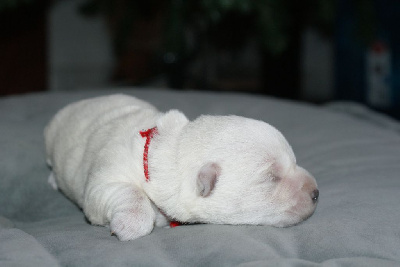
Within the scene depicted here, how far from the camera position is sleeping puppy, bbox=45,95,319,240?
136 cm

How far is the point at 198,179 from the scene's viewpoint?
1350 mm

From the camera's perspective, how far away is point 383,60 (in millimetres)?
3645

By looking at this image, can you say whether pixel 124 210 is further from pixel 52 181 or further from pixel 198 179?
pixel 52 181

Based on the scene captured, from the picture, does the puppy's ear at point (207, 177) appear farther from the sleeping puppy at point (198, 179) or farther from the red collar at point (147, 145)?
the red collar at point (147, 145)

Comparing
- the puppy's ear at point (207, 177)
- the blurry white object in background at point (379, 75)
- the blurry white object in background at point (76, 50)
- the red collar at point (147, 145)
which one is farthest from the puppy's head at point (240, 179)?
the blurry white object in background at point (76, 50)

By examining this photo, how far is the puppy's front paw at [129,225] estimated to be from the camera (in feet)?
4.29

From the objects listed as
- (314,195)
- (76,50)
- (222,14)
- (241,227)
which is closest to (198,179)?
(241,227)

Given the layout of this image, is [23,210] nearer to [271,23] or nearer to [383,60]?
[271,23]

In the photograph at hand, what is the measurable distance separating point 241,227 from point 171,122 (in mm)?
380

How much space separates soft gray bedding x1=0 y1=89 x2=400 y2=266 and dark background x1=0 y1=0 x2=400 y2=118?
1.33 feet

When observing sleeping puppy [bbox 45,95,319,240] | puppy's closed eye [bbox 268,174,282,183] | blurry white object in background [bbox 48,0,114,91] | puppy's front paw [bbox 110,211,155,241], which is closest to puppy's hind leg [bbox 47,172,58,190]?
sleeping puppy [bbox 45,95,319,240]

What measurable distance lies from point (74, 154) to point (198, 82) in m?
2.57

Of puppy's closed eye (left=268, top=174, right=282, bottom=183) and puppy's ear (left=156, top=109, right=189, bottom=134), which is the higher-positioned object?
puppy's ear (left=156, top=109, right=189, bottom=134)

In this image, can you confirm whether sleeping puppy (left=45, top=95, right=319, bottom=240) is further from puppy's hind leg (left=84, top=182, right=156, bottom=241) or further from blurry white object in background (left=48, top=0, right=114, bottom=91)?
blurry white object in background (left=48, top=0, right=114, bottom=91)
